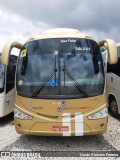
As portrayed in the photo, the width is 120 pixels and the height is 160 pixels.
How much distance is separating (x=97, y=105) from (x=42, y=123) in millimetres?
1322

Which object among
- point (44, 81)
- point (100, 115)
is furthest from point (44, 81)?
point (100, 115)

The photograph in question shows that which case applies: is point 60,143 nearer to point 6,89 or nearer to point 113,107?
point 6,89

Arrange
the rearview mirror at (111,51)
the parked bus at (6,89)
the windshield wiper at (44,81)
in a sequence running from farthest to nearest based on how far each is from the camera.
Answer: the parked bus at (6,89), the rearview mirror at (111,51), the windshield wiper at (44,81)

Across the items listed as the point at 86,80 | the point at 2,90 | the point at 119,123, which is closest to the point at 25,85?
the point at 86,80

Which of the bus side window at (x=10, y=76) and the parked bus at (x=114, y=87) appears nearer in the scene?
the bus side window at (x=10, y=76)

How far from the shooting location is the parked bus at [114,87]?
9477 mm

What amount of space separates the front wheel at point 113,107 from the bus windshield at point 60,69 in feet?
10.7

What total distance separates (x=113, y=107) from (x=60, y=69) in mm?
3988

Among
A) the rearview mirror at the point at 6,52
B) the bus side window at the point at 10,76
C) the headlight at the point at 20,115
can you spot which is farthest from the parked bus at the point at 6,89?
the headlight at the point at 20,115

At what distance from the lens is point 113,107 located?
396 inches

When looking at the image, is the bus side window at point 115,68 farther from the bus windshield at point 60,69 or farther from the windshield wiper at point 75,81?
the windshield wiper at point 75,81

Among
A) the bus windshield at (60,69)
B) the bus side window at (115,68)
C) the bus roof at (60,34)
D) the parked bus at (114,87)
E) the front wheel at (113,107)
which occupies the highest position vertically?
the bus roof at (60,34)

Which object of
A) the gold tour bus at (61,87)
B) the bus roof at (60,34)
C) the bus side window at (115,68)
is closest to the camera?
the gold tour bus at (61,87)

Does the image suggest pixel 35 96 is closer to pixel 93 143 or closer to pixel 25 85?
pixel 25 85
